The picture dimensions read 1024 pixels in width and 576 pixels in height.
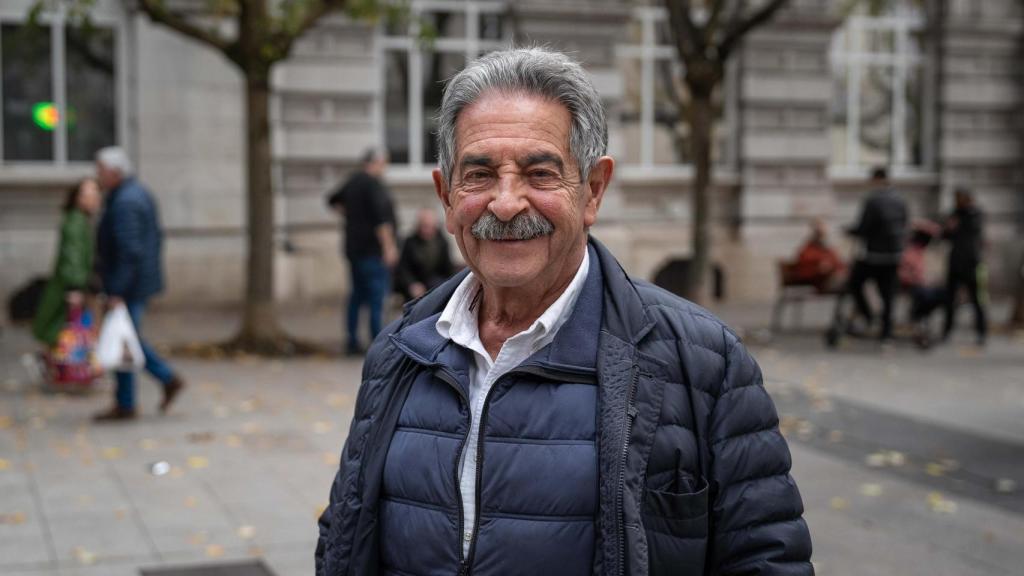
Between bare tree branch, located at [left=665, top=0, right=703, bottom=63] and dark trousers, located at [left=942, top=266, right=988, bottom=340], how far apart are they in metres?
3.63

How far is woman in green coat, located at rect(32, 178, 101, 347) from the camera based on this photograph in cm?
1102

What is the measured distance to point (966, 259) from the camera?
15.0 m

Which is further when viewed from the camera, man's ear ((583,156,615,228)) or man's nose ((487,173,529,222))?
man's ear ((583,156,615,228))

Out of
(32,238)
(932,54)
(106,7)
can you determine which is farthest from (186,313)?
(932,54)

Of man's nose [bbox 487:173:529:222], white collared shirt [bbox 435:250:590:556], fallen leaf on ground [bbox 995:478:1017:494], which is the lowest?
fallen leaf on ground [bbox 995:478:1017:494]

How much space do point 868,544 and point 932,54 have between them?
16.0 meters

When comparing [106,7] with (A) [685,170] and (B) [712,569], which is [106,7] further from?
(B) [712,569]

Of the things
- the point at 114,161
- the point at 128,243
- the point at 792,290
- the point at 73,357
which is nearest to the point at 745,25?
the point at 792,290

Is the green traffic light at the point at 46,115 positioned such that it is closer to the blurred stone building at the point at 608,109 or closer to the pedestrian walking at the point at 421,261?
the blurred stone building at the point at 608,109

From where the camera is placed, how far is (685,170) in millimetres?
19828

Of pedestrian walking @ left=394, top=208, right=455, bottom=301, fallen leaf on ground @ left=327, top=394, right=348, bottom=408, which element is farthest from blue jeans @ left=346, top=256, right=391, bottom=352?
fallen leaf on ground @ left=327, top=394, right=348, bottom=408

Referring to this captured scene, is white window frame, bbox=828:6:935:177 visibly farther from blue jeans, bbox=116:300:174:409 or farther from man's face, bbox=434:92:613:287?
man's face, bbox=434:92:613:287

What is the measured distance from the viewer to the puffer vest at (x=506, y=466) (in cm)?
249

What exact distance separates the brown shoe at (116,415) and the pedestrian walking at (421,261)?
3.61m
